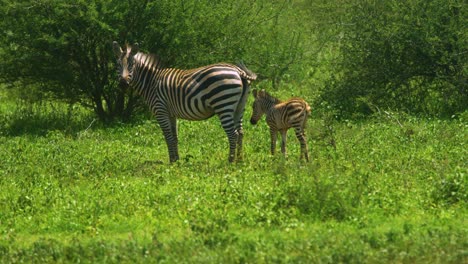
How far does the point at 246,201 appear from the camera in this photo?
10070 mm

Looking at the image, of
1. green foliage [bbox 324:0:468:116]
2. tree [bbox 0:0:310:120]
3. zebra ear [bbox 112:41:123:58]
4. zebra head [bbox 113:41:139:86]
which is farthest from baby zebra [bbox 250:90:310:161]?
tree [bbox 0:0:310:120]

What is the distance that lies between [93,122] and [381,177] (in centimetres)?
802

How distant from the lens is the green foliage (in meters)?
17.1

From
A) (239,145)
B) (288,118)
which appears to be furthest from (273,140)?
(239,145)

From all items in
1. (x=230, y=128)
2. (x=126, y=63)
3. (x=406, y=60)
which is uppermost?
(x=126, y=63)

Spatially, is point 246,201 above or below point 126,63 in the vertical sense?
below

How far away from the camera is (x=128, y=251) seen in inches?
331

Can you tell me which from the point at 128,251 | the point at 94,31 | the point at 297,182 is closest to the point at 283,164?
the point at 297,182

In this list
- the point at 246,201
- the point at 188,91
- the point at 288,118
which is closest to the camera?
the point at 246,201

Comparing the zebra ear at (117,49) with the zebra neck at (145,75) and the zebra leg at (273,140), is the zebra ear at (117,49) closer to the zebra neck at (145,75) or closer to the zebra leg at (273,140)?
the zebra neck at (145,75)

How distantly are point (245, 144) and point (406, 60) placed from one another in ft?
14.9

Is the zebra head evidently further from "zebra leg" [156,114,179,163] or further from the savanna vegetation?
the savanna vegetation

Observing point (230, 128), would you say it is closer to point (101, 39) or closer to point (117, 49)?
point (117, 49)

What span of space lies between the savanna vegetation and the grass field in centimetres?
3
